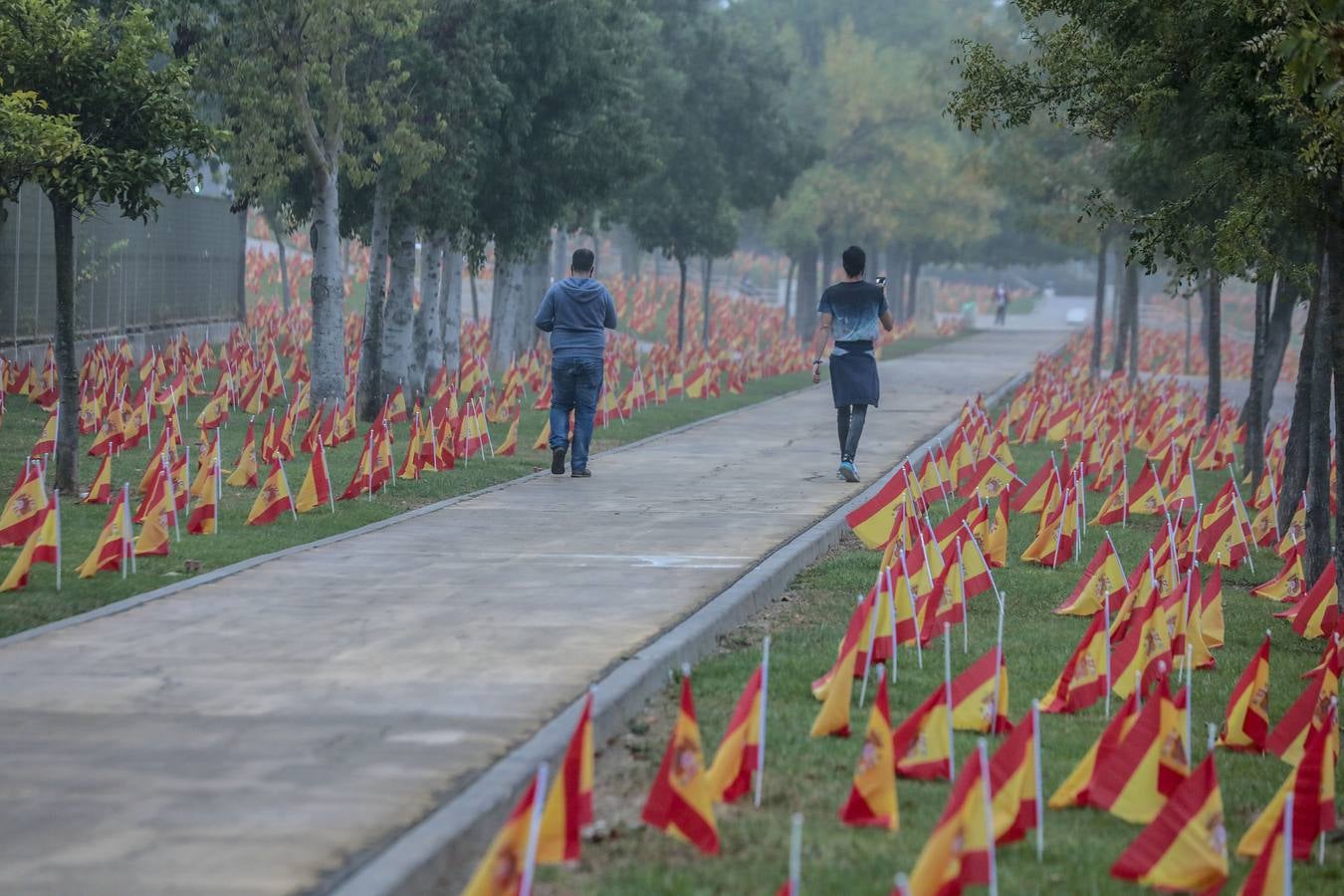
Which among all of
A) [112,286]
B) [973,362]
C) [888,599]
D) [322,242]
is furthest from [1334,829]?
[973,362]

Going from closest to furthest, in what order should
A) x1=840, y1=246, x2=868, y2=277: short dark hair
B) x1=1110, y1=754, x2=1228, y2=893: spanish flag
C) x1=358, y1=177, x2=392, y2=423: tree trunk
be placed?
x1=1110, y1=754, x2=1228, y2=893: spanish flag, x1=840, y1=246, x2=868, y2=277: short dark hair, x1=358, y1=177, x2=392, y2=423: tree trunk

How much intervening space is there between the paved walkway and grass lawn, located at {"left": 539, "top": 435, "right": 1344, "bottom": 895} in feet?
1.46

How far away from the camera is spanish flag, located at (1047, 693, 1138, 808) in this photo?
6473 mm

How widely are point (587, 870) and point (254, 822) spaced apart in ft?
3.14

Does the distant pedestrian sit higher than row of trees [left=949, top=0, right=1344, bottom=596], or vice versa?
row of trees [left=949, top=0, right=1344, bottom=596]

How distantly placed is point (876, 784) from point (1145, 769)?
886mm

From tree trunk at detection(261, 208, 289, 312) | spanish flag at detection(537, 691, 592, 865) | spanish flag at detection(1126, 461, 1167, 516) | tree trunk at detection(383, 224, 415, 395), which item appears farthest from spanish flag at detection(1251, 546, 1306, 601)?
tree trunk at detection(261, 208, 289, 312)

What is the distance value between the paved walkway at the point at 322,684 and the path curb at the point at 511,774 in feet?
0.29

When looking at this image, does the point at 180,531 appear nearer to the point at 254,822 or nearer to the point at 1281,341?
the point at 254,822

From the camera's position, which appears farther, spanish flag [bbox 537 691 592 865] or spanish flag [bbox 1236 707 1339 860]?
spanish flag [bbox 1236 707 1339 860]

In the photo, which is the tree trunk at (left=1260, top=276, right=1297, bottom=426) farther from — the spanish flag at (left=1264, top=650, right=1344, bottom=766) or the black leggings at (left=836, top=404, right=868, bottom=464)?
the spanish flag at (left=1264, top=650, right=1344, bottom=766)

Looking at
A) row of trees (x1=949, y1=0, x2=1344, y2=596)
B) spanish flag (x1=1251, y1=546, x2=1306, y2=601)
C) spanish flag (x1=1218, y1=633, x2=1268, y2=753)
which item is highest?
row of trees (x1=949, y1=0, x2=1344, y2=596)

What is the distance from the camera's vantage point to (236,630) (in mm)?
8773

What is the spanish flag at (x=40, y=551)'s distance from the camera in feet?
32.5
